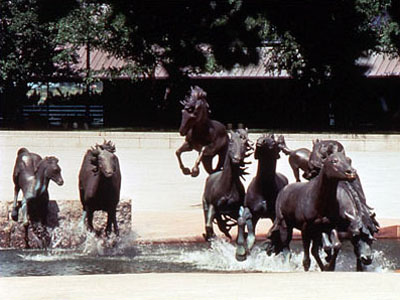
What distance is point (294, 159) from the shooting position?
11164 mm

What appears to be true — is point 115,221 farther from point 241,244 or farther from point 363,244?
point 363,244

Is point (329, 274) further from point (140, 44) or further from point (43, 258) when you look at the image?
point (140, 44)

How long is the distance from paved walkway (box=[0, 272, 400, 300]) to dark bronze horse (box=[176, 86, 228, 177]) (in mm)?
2903

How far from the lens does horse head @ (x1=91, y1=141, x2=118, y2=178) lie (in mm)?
10359

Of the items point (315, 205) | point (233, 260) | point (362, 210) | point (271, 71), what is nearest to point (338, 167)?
point (315, 205)

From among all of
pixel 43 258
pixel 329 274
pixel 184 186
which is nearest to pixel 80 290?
pixel 329 274

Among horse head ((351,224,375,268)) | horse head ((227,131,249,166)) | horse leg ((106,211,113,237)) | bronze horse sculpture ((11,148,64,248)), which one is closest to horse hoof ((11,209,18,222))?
bronze horse sculpture ((11,148,64,248))

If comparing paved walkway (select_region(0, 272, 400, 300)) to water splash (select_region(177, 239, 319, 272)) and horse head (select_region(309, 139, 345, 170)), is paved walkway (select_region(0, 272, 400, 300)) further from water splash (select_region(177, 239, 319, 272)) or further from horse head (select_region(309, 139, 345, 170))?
water splash (select_region(177, 239, 319, 272))

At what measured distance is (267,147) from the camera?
369 inches

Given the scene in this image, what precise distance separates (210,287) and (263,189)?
77.7 inches


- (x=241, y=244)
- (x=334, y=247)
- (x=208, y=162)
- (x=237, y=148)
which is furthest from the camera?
(x=208, y=162)

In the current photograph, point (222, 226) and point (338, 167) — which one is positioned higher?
point (338, 167)

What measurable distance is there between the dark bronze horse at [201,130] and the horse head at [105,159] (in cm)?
85

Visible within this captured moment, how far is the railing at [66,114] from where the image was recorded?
42.7 m
